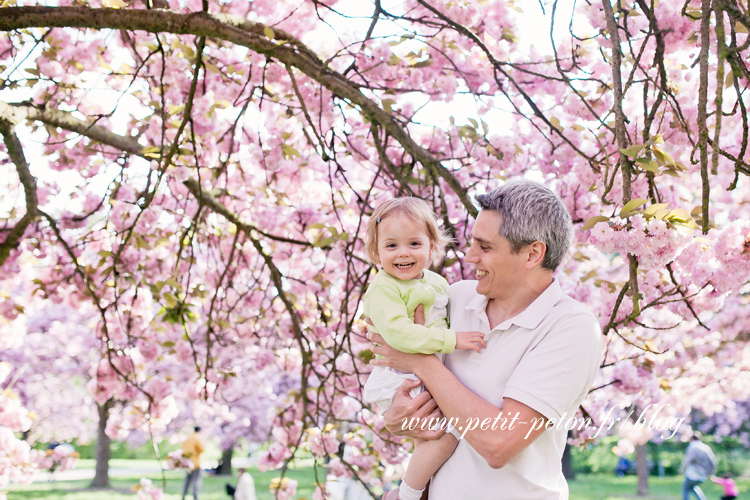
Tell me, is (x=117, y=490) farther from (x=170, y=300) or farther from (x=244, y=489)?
(x=170, y=300)

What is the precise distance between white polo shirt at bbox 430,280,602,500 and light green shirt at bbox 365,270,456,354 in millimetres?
100

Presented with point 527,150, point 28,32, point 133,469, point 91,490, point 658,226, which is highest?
point 28,32

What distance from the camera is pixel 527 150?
3.61 m

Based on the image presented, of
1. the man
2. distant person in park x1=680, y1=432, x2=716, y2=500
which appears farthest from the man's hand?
distant person in park x1=680, y1=432, x2=716, y2=500

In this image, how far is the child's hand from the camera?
1.52m

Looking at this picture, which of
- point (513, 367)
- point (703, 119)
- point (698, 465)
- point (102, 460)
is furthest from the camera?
point (102, 460)

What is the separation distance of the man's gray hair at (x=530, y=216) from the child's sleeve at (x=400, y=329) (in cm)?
29

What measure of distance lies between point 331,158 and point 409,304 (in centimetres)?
129

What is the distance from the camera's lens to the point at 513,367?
1463 millimetres

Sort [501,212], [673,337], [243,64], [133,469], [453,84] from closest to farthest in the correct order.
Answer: [501,212] < [453,84] < [243,64] < [673,337] < [133,469]

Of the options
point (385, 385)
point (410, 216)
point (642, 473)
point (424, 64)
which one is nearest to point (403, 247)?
point (410, 216)

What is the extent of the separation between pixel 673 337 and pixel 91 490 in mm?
11725

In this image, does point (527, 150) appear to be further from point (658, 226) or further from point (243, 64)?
point (658, 226)

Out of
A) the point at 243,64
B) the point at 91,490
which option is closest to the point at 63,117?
the point at 243,64
